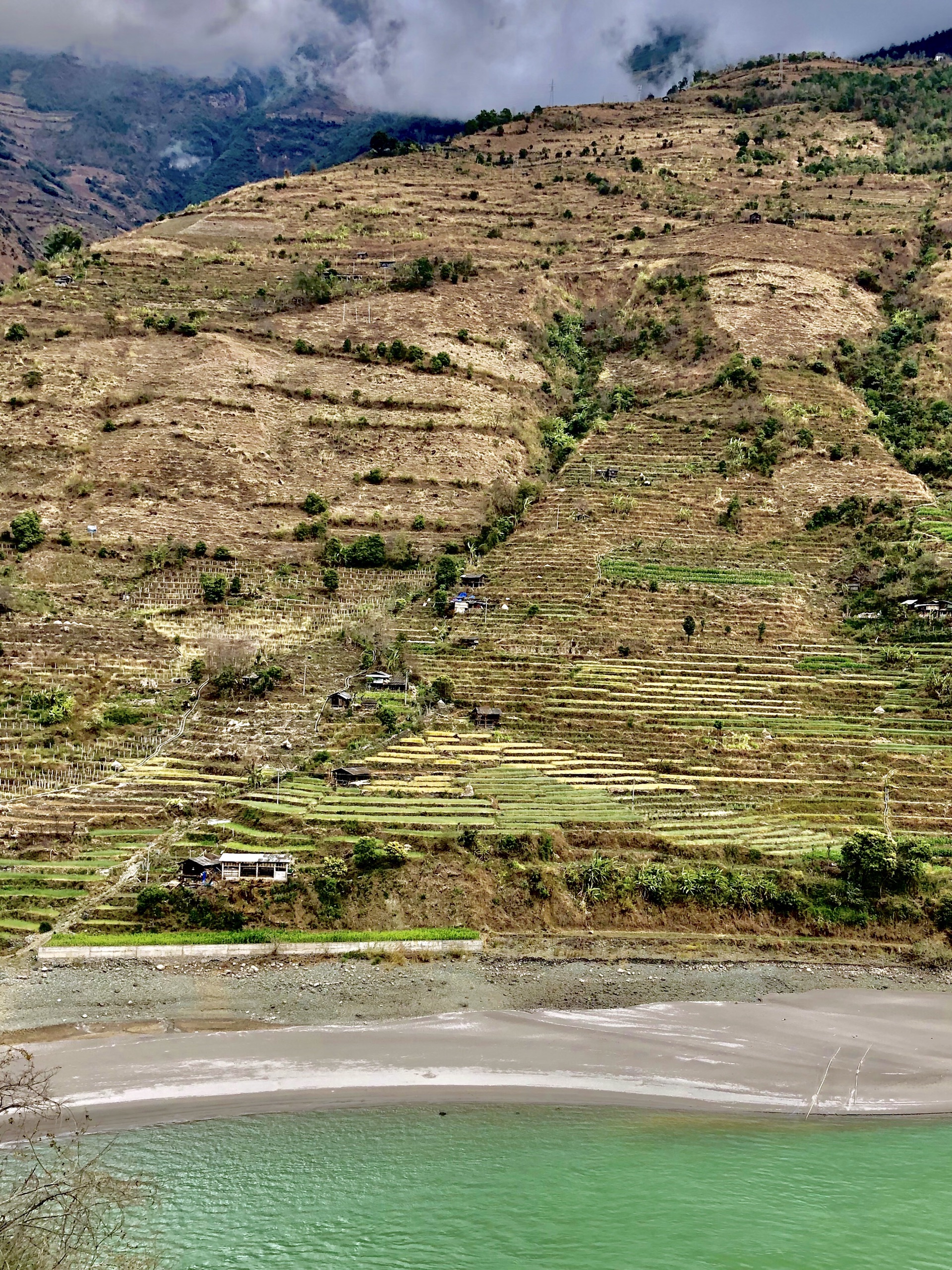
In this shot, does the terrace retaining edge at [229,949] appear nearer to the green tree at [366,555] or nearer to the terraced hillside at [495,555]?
the terraced hillside at [495,555]

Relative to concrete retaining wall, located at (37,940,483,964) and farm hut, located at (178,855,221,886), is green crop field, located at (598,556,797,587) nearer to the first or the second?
concrete retaining wall, located at (37,940,483,964)

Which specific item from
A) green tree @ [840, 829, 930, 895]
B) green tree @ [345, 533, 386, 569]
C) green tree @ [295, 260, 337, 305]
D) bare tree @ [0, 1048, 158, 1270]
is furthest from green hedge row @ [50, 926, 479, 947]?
green tree @ [295, 260, 337, 305]

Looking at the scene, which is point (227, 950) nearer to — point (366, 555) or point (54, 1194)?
point (54, 1194)

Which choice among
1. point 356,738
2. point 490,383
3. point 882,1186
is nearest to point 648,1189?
point 882,1186

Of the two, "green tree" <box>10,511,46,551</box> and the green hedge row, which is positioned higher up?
"green tree" <box>10,511,46,551</box>

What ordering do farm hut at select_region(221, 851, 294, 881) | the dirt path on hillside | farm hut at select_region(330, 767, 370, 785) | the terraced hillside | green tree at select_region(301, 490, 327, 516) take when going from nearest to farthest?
the dirt path on hillside
farm hut at select_region(221, 851, 294, 881)
the terraced hillside
farm hut at select_region(330, 767, 370, 785)
green tree at select_region(301, 490, 327, 516)

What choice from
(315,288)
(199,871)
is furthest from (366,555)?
(315,288)

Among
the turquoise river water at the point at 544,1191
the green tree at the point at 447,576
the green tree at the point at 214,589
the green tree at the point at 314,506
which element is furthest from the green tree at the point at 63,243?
the turquoise river water at the point at 544,1191

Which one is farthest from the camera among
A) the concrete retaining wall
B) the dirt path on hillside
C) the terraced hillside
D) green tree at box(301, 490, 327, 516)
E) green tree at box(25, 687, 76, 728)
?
green tree at box(301, 490, 327, 516)
